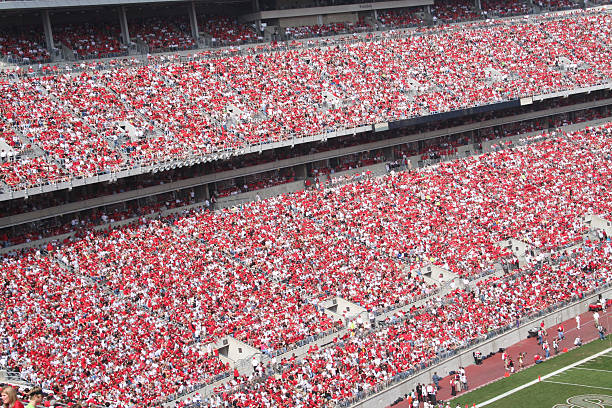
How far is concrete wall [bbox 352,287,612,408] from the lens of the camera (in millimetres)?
29016

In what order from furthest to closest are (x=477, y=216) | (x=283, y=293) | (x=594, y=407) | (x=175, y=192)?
(x=477, y=216)
(x=175, y=192)
(x=283, y=293)
(x=594, y=407)

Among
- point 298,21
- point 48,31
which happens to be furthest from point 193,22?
point 48,31

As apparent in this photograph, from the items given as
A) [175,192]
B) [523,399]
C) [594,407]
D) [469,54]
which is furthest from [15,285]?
[469,54]

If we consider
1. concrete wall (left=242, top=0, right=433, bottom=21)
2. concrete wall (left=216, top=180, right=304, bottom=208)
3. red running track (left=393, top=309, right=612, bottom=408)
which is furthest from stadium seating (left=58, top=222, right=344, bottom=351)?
concrete wall (left=242, top=0, right=433, bottom=21)

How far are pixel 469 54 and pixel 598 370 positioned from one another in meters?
27.7

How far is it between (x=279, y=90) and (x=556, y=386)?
Result: 72.4 ft

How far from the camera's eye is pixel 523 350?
33438mm

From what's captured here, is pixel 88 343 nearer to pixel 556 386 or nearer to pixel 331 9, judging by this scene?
pixel 556 386

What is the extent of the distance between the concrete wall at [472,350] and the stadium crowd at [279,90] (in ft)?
48.2

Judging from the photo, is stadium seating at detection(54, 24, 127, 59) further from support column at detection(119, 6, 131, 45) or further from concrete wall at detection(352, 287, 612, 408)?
concrete wall at detection(352, 287, 612, 408)

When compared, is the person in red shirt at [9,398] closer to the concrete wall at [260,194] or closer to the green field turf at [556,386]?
the green field turf at [556,386]

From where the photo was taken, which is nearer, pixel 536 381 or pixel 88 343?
pixel 88 343

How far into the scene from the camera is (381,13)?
55.6 metres

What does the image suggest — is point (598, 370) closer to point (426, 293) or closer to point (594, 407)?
point (594, 407)
